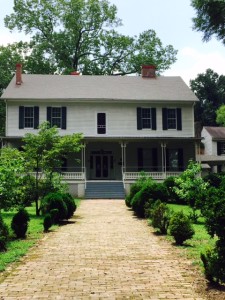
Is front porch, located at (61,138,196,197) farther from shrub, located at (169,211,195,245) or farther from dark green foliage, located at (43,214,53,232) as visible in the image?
shrub, located at (169,211,195,245)

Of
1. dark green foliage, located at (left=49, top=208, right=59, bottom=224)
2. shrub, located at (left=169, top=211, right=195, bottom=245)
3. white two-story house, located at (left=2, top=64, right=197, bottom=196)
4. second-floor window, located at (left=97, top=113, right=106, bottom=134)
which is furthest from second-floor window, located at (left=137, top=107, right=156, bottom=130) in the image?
shrub, located at (left=169, top=211, right=195, bottom=245)

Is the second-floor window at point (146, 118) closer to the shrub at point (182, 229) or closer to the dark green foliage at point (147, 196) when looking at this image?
the dark green foliage at point (147, 196)

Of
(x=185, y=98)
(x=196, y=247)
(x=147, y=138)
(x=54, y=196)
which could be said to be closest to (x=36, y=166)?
(x=54, y=196)

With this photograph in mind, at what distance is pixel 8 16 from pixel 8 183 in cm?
3947

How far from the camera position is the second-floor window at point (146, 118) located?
99.0 feet

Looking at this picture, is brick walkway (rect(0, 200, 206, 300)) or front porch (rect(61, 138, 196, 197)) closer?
brick walkway (rect(0, 200, 206, 300))

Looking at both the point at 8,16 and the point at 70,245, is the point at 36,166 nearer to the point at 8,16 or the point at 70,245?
the point at 70,245

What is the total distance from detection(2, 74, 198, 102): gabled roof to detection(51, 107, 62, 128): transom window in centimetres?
97

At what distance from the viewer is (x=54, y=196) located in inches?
584

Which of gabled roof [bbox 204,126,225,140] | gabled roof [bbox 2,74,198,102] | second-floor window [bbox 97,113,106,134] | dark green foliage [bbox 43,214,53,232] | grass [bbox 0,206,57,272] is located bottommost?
→ grass [bbox 0,206,57,272]

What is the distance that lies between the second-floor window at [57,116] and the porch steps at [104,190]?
18.1ft

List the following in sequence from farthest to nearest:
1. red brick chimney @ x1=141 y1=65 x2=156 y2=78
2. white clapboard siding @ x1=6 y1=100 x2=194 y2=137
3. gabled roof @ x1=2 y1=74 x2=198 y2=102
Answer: red brick chimney @ x1=141 y1=65 x2=156 y2=78 → gabled roof @ x1=2 y1=74 x2=198 y2=102 → white clapboard siding @ x1=6 y1=100 x2=194 y2=137

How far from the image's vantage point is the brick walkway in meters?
5.76

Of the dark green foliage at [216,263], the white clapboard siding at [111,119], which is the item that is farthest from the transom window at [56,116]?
the dark green foliage at [216,263]
